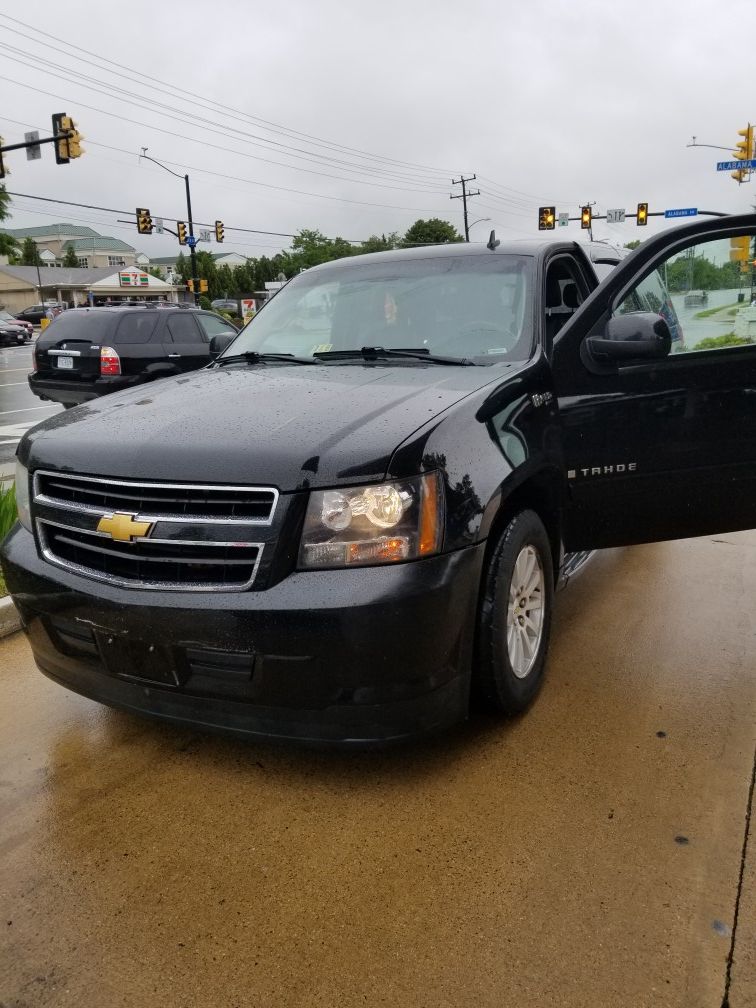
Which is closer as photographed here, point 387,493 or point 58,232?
point 387,493

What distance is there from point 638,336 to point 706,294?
2.74ft

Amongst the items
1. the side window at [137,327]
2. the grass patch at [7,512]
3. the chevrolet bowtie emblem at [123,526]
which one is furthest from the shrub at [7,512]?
the side window at [137,327]

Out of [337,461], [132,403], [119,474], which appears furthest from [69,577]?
[337,461]

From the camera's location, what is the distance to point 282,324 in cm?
424

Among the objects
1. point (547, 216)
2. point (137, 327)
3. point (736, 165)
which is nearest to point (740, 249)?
point (137, 327)

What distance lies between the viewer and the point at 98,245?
434ft

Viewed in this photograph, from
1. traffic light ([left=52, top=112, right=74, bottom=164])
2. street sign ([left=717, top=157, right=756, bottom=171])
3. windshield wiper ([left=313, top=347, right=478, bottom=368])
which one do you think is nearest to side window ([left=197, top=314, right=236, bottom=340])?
windshield wiper ([left=313, top=347, right=478, bottom=368])

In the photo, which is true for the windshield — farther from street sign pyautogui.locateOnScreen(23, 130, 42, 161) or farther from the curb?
street sign pyautogui.locateOnScreen(23, 130, 42, 161)

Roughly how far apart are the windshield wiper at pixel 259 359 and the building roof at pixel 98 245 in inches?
5459

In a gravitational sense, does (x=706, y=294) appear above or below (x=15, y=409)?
above

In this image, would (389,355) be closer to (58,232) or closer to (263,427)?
(263,427)

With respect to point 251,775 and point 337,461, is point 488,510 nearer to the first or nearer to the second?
point 337,461

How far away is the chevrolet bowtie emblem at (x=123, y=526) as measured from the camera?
2.54 metres

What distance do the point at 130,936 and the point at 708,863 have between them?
1.61 m
